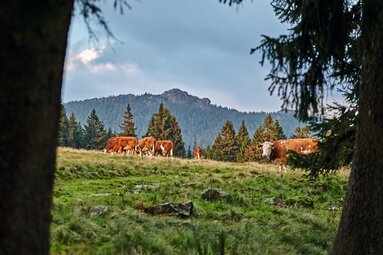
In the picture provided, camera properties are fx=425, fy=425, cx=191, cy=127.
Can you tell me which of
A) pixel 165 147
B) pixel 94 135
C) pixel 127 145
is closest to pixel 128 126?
pixel 94 135

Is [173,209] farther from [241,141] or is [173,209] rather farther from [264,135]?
[241,141]

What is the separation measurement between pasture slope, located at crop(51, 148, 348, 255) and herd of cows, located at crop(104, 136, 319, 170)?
8796mm

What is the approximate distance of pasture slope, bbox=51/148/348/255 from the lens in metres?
6.22

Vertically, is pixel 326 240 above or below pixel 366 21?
below

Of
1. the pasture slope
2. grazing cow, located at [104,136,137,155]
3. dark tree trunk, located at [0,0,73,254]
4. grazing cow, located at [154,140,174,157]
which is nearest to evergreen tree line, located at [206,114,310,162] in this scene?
grazing cow, located at [154,140,174,157]

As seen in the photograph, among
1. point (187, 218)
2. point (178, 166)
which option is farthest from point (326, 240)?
point (178, 166)

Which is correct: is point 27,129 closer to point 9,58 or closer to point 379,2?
point 9,58

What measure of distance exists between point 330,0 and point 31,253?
5.92m

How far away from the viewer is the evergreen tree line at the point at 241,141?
252 ft

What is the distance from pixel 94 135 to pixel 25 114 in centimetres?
9019

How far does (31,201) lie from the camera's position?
7.07ft

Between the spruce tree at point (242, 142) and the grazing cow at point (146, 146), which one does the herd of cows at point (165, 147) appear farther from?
the spruce tree at point (242, 142)

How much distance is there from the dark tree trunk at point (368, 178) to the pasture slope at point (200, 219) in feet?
4.76

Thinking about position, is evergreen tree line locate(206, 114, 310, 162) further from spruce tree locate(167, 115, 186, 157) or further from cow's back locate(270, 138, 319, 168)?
cow's back locate(270, 138, 319, 168)
